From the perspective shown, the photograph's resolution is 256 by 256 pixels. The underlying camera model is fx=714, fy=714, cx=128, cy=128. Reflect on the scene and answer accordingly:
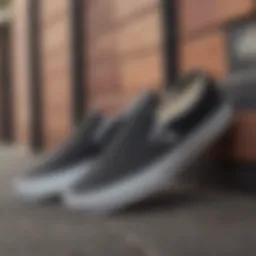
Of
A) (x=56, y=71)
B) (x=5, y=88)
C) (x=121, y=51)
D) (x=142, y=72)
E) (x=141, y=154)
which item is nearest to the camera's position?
(x=141, y=154)

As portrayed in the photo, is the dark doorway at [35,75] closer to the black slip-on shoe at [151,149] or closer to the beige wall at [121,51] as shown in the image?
the beige wall at [121,51]

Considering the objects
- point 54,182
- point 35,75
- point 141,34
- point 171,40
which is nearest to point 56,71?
point 35,75

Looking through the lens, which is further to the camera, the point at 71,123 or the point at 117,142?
the point at 71,123

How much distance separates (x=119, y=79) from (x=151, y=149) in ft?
2.17

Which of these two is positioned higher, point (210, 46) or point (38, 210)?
point (210, 46)

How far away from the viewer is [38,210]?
98cm

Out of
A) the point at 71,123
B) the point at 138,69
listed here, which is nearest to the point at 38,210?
the point at 138,69

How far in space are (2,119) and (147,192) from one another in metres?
2.24

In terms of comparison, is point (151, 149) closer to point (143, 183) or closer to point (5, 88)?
point (143, 183)

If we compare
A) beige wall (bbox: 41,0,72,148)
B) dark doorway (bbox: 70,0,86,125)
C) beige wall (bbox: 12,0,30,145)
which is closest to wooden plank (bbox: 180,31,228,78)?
dark doorway (bbox: 70,0,86,125)

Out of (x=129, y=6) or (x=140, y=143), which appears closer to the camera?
(x=140, y=143)

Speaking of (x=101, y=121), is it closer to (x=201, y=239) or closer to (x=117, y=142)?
(x=117, y=142)

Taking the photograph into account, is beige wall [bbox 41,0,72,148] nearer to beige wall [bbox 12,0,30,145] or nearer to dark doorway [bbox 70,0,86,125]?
dark doorway [bbox 70,0,86,125]

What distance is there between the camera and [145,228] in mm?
810
